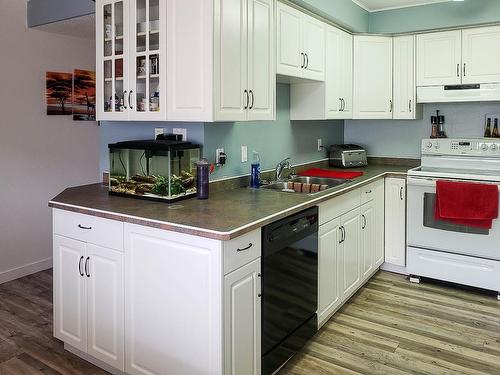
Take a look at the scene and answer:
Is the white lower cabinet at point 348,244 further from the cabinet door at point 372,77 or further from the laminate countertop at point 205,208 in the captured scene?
the cabinet door at point 372,77

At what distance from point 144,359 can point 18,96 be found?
271 cm

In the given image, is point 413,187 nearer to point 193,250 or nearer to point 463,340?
point 463,340

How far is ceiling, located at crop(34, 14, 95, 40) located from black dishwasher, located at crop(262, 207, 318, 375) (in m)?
2.31

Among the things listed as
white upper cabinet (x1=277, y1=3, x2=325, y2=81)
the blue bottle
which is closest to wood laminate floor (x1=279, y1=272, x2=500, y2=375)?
the blue bottle

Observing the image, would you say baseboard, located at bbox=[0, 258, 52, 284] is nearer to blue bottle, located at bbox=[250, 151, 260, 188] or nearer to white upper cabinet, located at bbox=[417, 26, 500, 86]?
blue bottle, located at bbox=[250, 151, 260, 188]

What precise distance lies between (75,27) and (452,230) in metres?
3.56

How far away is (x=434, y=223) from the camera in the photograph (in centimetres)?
369

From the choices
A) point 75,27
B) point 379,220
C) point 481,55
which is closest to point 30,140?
point 75,27

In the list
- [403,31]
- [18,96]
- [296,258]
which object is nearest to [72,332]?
[296,258]

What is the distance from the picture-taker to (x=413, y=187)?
12.4 ft

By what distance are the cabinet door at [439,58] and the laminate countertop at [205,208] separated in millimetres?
1648

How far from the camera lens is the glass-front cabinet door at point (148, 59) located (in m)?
2.55

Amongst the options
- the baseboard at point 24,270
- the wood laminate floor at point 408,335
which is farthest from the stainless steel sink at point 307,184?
the baseboard at point 24,270

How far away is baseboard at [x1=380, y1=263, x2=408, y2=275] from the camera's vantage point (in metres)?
4.07
